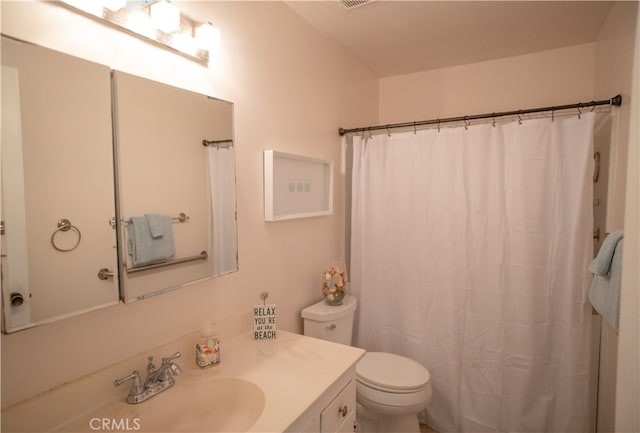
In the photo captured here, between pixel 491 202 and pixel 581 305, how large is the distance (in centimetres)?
70

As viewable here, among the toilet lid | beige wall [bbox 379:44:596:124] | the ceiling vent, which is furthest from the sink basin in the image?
beige wall [bbox 379:44:596:124]

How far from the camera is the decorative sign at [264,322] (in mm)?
1521

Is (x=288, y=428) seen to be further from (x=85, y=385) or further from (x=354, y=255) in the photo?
(x=354, y=255)

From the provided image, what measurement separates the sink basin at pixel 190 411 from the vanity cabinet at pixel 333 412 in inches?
5.8

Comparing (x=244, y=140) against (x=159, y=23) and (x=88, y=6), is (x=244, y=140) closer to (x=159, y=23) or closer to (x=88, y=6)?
(x=159, y=23)

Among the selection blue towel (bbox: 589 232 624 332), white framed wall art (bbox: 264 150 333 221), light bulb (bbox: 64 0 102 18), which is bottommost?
blue towel (bbox: 589 232 624 332)

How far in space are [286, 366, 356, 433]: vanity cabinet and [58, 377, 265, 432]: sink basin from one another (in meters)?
0.15

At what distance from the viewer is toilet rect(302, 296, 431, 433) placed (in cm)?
176

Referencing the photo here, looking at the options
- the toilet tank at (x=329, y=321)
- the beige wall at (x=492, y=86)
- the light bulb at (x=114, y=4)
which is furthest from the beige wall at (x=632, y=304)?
the beige wall at (x=492, y=86)

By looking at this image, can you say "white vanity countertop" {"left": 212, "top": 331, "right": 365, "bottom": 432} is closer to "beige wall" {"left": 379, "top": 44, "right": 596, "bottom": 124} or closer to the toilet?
the toilet

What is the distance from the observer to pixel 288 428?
3.15 feet

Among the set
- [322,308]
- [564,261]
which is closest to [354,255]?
[322,308]

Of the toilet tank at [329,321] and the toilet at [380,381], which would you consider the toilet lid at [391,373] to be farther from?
the toilet tank at [329,321]

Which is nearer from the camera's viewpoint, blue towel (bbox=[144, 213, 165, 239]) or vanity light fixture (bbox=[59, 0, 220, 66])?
vanity light fixture (bbox=[59, 0, 220, 66])
